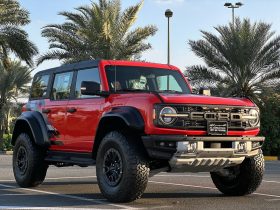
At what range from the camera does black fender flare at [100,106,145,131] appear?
8484mm

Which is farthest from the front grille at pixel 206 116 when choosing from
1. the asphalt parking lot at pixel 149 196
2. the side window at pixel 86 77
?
the side window at pixel 86 77

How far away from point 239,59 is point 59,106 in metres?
19.1

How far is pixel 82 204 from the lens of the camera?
8727 millimetres

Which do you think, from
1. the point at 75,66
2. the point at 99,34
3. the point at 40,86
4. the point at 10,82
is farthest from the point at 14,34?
the point at 75,66

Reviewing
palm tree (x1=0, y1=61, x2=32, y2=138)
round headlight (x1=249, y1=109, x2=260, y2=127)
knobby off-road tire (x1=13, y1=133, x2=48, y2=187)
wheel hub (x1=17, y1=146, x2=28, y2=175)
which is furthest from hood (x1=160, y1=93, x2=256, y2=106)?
palm tree (x1=0, y1=61, x2=32, y2=138)

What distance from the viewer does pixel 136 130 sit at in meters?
8.56

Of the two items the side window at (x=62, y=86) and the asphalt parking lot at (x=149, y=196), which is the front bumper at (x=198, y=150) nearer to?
the asphalt parking lot at (x=149, y=196)

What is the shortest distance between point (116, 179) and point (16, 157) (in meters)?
3.55

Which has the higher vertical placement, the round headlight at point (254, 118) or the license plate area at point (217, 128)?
the round headlight at point (254, 118)

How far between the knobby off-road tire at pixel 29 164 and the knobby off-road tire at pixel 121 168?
2.24 metres

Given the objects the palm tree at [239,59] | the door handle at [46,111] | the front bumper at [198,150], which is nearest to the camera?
the front bumper at [198,150]

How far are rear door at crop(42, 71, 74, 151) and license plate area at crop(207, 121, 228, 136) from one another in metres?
2.77

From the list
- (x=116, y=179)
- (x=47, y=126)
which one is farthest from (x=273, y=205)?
(x=47, y=126)

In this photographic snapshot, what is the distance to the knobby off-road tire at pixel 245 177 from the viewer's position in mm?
9648
